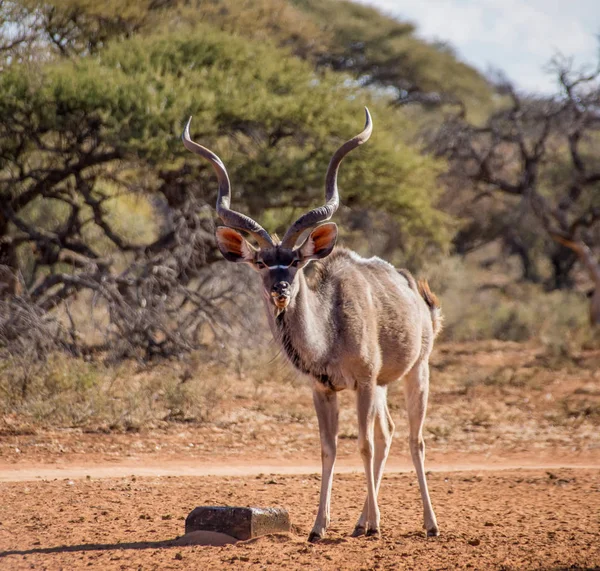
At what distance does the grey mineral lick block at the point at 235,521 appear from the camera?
5988 millimetres

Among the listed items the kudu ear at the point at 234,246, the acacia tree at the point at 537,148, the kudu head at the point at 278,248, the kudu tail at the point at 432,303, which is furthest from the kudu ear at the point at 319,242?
the acacia tree at the point at 537,148

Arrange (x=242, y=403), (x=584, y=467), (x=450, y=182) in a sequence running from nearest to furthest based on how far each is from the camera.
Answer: (x=584, y=467), (x=242, y=403), (x=450, y=182)

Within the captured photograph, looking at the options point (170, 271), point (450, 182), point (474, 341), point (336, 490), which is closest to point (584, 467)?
point (336, 490)

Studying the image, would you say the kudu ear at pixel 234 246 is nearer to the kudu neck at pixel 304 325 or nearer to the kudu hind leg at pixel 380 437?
the kudu neck at pixel 304 325

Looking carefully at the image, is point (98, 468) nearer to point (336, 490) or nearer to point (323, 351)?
point (336, 490)

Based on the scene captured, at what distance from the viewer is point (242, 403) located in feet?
39.8

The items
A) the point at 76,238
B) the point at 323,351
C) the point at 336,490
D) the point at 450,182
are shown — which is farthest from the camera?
the point at 450,182

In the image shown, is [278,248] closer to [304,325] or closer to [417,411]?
[304,325]

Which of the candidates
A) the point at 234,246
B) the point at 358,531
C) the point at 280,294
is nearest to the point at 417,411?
the point at 358,531

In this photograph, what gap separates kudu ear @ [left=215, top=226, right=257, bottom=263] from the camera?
6148 mm

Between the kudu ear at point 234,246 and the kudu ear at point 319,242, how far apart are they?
354mm

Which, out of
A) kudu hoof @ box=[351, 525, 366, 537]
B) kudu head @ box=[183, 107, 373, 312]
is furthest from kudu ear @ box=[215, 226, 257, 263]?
kudu hoof @ box=[351, 525, 366, 537]

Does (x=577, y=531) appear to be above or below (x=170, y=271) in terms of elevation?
below

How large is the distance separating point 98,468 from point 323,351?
11.4ft
